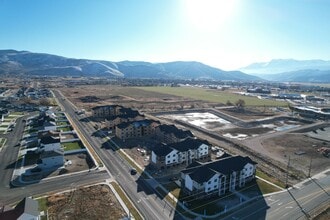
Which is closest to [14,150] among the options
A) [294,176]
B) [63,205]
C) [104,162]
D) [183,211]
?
[104,162]

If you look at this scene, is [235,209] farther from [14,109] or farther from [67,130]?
[14,109]

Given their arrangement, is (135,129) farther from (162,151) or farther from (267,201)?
(267,201)

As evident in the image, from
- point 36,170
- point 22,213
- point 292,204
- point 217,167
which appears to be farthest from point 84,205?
point 292,204

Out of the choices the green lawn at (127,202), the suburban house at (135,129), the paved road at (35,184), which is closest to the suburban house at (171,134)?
the suburban house at (135,129)

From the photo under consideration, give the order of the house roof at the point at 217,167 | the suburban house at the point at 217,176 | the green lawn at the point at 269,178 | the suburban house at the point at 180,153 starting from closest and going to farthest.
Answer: the suburban house at the point at 217,176 → the house roof at the point at 217,167 → the green lawn at the point at 269,178 → the suburban house at the point at 180,153

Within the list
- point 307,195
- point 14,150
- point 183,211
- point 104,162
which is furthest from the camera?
point 14,150

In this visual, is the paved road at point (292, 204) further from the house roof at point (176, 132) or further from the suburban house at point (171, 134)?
the house roof at point (176, 132)

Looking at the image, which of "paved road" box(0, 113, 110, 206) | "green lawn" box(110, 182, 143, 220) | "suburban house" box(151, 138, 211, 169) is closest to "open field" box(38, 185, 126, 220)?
"green lawn" box(110, 182, 143, 220)
